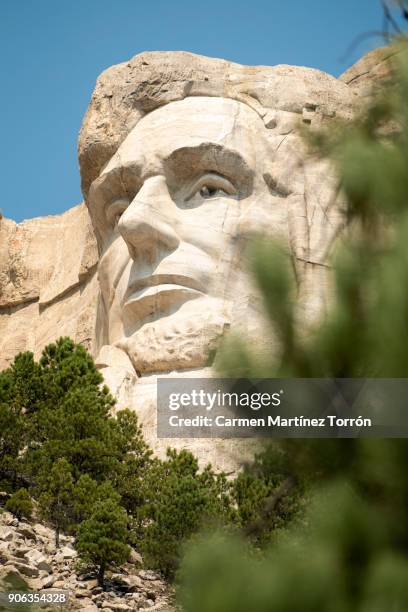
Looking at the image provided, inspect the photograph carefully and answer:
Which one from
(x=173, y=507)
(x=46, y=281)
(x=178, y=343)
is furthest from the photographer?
(x=46, y=281)

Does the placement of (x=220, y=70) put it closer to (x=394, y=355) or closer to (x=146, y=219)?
Answer: (x=146, y=219)

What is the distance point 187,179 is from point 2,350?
5.13 m

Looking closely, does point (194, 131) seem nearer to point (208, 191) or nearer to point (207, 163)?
point (207, 163)

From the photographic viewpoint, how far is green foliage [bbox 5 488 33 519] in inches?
412

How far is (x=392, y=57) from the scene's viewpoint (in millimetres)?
4949

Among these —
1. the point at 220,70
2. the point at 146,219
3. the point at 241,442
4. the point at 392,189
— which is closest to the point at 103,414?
the point at 146,219

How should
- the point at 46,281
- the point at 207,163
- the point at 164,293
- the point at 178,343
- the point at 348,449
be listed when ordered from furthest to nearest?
1. the point at 46,281
2. the point at 207,163
3. the point at 164,293
4. the point at 178,343
5. the point at 348,449

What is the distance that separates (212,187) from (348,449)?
30.8ft

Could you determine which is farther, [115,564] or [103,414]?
A: [103,414]

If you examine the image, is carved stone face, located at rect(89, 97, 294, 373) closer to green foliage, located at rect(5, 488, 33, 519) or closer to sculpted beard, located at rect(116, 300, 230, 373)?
sculpted beard, located at rect(116, 300, 230, 373)

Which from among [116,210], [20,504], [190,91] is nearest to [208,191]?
[116,210]

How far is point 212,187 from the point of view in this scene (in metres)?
13.5

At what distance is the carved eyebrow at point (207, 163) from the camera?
527 inches

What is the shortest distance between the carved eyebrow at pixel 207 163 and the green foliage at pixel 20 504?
14.3ft
